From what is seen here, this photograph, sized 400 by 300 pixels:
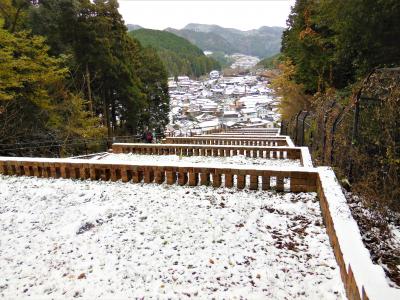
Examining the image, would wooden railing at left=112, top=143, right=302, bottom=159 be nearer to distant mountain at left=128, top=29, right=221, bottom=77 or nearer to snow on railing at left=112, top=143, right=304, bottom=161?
snow on railing at left=112, top=143, right=304, bottom=161

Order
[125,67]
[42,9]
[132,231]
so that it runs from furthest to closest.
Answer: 1. [125,67]
2. [42,9]
3. [132,231]

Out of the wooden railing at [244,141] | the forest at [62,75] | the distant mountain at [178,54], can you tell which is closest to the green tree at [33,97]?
the forest at [62,75]

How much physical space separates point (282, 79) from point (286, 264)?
26946 mm

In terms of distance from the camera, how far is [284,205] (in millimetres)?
3141

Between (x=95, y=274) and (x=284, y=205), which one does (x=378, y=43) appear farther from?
(x=95, y=274)

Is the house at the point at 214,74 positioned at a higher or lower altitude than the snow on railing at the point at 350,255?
higher

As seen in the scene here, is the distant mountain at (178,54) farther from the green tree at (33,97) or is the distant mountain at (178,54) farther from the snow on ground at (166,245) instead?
the snow on ground at (166,245)

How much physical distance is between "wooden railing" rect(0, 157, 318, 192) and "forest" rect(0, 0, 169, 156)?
5380mm

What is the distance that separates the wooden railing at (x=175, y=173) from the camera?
3482 mm

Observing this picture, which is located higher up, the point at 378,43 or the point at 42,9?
the point at 42,9

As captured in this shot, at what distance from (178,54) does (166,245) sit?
147262 millimetres

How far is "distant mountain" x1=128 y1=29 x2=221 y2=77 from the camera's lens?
130 m

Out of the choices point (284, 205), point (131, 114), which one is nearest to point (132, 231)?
point (284, 205)

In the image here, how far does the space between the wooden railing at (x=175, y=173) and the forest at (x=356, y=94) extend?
79 cm
